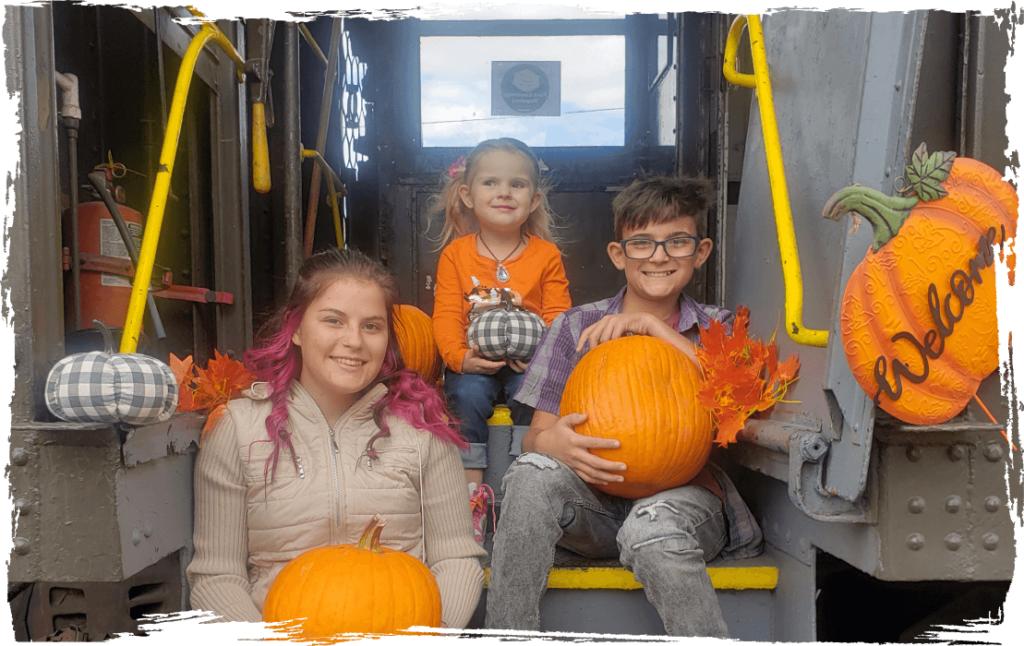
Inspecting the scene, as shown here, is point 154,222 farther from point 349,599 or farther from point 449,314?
point 449,314

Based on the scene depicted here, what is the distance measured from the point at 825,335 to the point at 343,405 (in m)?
1.11

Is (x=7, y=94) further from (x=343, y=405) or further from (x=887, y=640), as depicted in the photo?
(x=887, y=640)

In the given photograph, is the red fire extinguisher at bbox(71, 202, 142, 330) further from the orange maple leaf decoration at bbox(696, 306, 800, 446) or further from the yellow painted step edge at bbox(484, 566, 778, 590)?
the orange maple leaf decoration at bbox(696, 306, 800, 446)

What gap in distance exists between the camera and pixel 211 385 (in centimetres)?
176

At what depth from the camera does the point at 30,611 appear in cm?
159

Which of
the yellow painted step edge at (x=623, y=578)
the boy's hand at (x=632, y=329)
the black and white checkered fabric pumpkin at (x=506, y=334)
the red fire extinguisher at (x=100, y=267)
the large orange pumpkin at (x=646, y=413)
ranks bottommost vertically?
the yellow painted step edge at (x=623, y=578)

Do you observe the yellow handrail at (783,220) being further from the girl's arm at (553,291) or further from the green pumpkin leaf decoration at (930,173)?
the girl's arm at (553,291)

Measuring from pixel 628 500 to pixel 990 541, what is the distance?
32.1 inches

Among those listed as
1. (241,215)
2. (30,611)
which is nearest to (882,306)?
(30,611)

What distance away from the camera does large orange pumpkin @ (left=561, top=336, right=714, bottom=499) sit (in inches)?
68.4

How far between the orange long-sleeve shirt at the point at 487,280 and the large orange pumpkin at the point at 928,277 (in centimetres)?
159

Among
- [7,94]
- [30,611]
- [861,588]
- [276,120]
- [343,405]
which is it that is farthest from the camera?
[276,120]

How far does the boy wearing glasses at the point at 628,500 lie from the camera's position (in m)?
1.63

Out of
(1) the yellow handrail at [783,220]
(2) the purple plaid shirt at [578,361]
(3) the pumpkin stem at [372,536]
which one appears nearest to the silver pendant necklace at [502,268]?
(2) the purple plaid shirt at [578,361]
